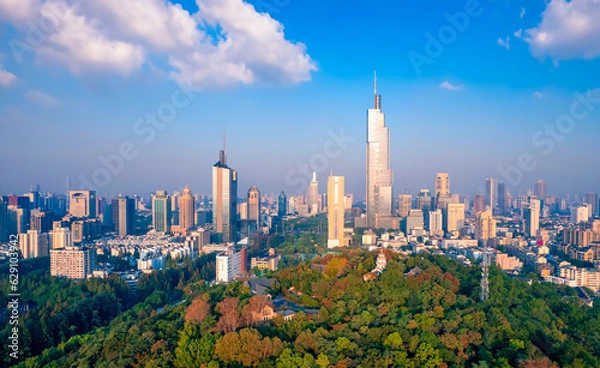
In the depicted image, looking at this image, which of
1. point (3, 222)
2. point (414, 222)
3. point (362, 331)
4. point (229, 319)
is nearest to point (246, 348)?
point (229, 319)

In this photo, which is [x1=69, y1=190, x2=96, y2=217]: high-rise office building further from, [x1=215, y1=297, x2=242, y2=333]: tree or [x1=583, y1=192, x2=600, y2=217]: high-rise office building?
[x1=583, y1=192, x2=600, y2=217]: high-rise office building

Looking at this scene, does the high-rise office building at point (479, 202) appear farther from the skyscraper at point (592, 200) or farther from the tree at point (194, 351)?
the tree at point (194, 351)

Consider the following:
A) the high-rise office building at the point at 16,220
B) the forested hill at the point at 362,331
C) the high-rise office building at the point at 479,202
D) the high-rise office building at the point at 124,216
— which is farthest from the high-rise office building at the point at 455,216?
the high-rise office building at the point at 16,220

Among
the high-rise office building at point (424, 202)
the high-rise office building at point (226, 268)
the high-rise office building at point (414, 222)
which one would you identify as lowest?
the high-rise office building at point (226, 268)

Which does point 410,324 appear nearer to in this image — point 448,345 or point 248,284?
point 448,345

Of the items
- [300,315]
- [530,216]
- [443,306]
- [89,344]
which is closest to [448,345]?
[443,306]

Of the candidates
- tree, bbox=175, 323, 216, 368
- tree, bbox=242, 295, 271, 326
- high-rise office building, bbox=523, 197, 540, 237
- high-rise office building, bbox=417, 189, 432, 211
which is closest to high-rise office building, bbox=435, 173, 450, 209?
high-rise office building, bbox=417, 189, 432, 211

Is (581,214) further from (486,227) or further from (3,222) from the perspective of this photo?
(3,222)
